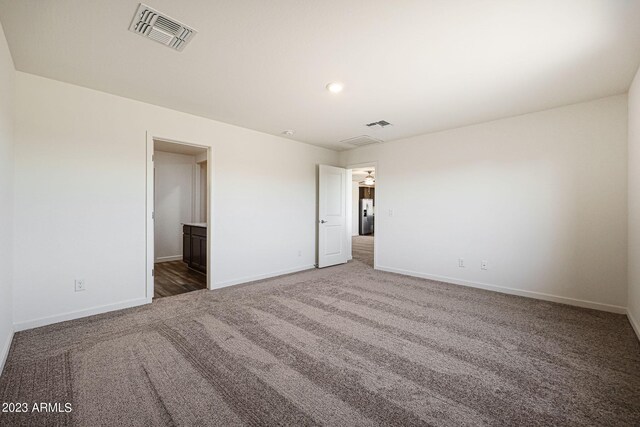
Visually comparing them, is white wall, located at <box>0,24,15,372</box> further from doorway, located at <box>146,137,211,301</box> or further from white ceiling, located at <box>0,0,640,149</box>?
doorway, located at <box>146,137,211,301</box>

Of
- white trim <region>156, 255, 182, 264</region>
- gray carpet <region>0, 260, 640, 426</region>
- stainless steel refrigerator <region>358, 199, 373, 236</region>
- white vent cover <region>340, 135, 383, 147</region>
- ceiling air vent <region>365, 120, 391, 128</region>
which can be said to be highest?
white vent cover <region>340, 135, 383, 147</region>

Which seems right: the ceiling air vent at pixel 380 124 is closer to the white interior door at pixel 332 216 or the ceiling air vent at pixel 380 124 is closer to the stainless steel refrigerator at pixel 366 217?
the white interior door at pixel 332 216

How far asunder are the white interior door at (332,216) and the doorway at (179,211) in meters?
2.23

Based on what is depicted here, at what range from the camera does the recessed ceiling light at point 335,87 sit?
111 inches

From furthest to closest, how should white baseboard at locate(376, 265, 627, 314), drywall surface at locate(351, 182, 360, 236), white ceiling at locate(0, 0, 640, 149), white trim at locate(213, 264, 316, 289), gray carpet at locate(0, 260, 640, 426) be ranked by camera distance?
drywall surface at locate(351, 182, 360, 236) → white trim at locate(213, 264, 316, 289) → white baseboard at locate(376, 265, 627, 314) → white ceiling at locate(0, 0, 640, 149) → gray carpet at locate(0, 260, 640, 426)

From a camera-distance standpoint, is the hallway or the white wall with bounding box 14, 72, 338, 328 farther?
the hallway

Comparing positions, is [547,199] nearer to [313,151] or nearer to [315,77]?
[315,77]

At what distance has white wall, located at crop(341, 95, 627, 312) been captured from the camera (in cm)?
316

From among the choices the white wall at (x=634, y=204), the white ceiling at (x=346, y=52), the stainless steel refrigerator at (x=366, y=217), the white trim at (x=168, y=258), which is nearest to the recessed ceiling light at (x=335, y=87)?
the white ceiling at (x=346, y=52)

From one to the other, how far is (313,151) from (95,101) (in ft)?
11.4

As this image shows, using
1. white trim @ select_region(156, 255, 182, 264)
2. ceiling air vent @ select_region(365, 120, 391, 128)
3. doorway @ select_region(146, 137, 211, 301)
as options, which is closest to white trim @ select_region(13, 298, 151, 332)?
doorway @ select_region(146, 137, 211, 301)

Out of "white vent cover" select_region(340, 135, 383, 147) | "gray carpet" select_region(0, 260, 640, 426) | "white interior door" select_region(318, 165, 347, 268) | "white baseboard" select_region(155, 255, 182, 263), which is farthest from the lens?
"white baseboard" select_region(155, 255, 182, 263)

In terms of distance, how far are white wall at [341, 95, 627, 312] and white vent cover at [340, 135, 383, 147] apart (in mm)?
420

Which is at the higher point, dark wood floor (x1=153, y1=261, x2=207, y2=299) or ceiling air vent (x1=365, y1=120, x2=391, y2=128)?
ceiling air vent (x1=365, y1=120, x2=391, y2=128)
